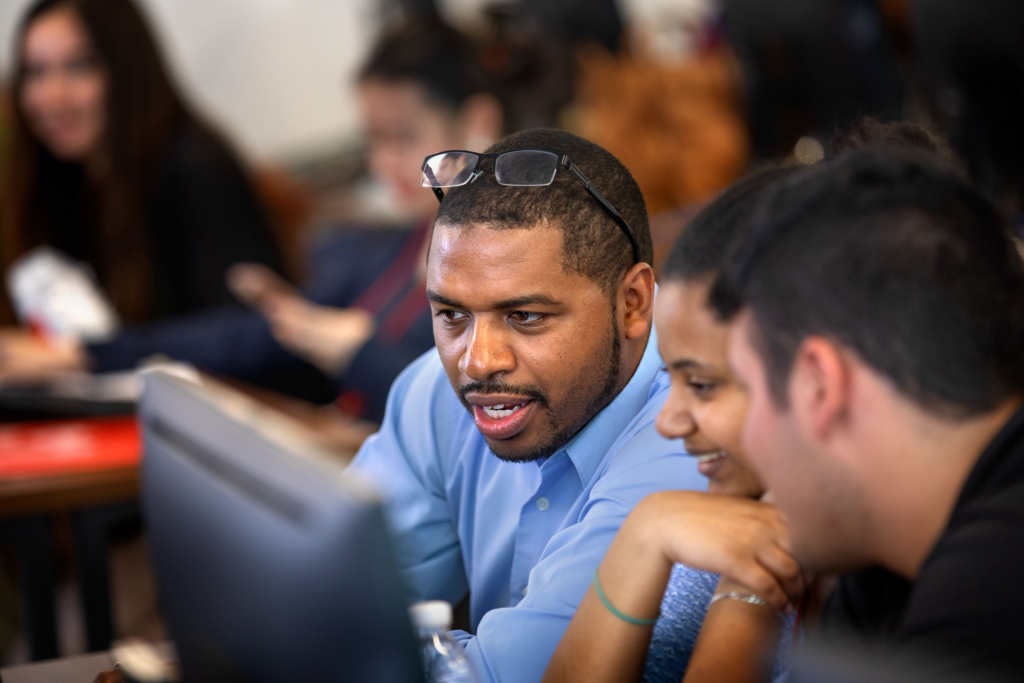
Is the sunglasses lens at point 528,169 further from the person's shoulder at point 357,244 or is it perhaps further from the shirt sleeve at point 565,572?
the person's shoulder at point 357,244

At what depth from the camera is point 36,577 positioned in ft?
5.91

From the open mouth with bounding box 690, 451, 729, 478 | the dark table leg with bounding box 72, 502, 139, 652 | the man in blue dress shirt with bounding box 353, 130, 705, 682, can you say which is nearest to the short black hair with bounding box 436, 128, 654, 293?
the man in blue dress shirt with bounding box 353, 130, 705, 682

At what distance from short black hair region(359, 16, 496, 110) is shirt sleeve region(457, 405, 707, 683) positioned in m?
1.51

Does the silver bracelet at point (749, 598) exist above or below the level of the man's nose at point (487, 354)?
below

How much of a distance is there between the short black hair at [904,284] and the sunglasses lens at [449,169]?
1.43 feet

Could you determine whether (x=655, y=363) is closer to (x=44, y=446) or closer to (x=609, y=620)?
(x=609, y=620)

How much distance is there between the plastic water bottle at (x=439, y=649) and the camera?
32.1 inches

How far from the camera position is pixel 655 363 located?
111cm

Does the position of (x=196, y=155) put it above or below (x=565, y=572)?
above

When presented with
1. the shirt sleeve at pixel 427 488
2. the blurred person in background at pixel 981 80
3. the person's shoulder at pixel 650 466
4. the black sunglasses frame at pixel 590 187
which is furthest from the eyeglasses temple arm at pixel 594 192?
the blurred person in background at pixel 981 80

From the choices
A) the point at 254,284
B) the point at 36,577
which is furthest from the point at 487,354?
the point at 254,284

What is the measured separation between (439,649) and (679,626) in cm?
24

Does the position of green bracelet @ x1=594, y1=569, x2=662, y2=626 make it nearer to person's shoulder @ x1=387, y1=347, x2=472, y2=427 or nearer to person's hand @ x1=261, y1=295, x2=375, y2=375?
person's shoulder @ x1=387, y1=347, x2=472, y2=427

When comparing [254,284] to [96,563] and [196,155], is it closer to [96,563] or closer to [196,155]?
[196,155]
